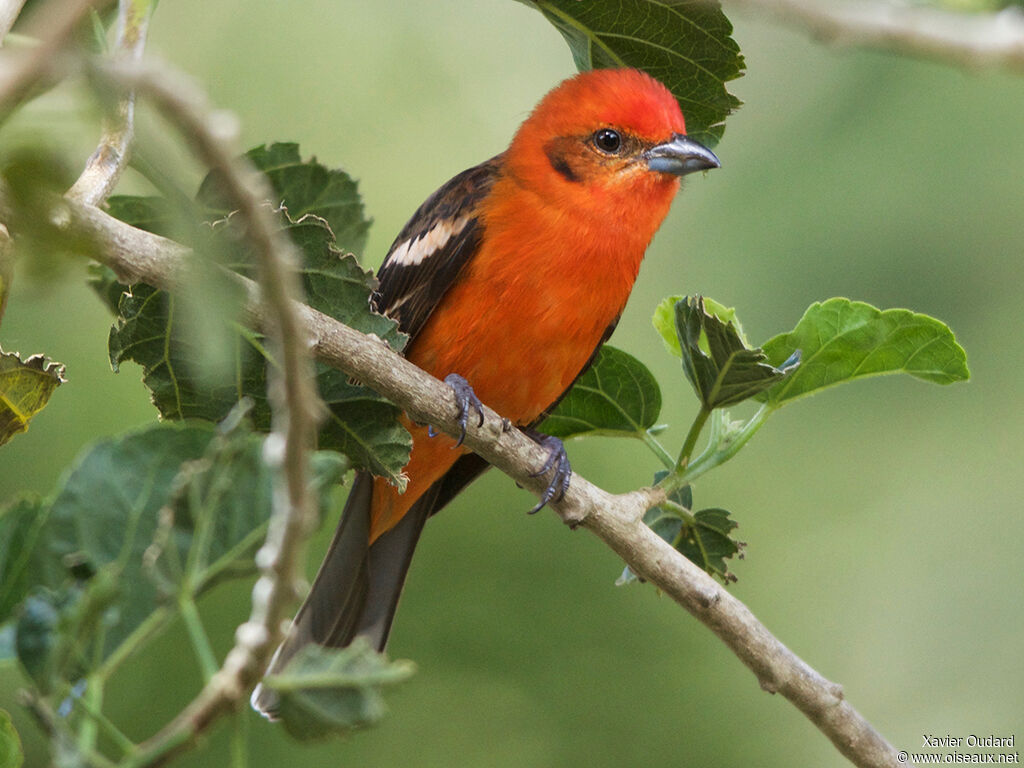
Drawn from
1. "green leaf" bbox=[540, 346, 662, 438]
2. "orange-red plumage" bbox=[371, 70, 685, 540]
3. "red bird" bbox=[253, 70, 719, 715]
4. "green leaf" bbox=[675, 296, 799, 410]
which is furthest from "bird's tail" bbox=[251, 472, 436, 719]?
"green leaf" bbox=[675, 296, 799, 410]

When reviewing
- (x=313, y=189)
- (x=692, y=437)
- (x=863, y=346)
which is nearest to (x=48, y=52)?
(x=692, y=437)

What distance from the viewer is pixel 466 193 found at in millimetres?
3965

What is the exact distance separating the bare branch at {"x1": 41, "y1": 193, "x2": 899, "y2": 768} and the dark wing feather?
1.00 metres

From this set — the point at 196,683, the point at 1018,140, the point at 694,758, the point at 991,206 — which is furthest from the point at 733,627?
the point at 1018,140

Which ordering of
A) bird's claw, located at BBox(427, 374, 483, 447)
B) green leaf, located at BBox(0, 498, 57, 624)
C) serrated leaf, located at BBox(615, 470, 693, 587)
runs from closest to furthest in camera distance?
1. green leaf, located at BBox(0, 498, 57, 624)
2. bird's claw, located at BBox(427, 374, 483, 447)
3. serrated leaf, located at BBox(615, 470, 693, 587)

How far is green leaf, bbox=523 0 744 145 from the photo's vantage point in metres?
2.62

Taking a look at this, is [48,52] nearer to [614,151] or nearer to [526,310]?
[526,310]

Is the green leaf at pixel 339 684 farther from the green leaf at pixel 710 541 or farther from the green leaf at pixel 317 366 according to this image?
the green leaf at pixel 710 541

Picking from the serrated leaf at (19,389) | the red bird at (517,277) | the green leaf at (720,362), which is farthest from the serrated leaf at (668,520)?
the serrated leaf at (19,389)

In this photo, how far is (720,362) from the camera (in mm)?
2619

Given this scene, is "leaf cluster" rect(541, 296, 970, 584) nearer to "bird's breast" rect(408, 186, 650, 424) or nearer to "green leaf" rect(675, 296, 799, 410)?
"green leaf" rect(675, 296, 799, 410)

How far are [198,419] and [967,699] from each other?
5233mm

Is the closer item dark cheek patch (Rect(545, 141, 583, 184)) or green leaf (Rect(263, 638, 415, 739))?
green leaf (Rect(263, 638, 415, 739))

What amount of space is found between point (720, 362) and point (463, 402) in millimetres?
629
